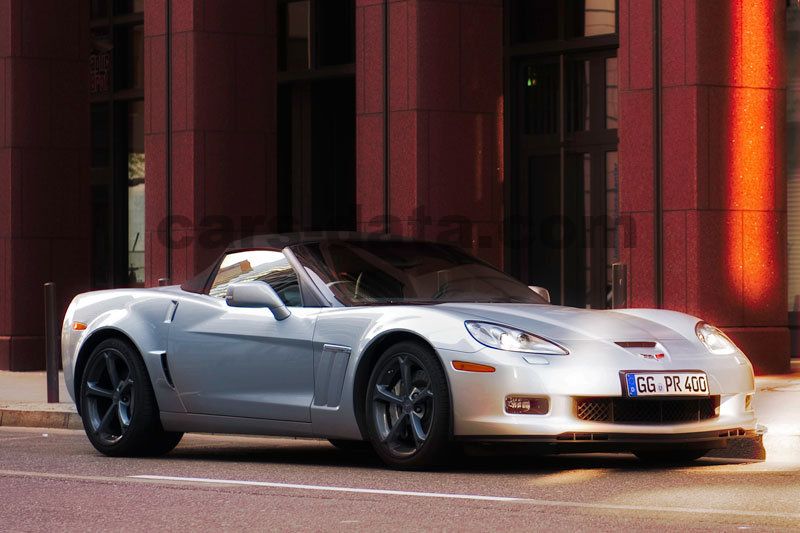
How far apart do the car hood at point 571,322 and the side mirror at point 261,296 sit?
0.96 m

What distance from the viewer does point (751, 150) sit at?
46.8ft

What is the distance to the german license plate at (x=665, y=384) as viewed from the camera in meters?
8.02

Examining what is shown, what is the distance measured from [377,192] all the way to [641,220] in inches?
119

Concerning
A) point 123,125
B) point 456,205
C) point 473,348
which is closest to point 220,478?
point 473,348

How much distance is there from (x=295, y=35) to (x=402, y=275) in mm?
13392

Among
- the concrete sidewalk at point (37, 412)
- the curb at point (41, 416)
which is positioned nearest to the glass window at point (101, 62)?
the concrete sidewalk at point (37, 412)

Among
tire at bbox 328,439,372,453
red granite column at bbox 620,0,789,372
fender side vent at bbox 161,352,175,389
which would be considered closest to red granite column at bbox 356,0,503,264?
red granite column at bbox 620,0,789,372

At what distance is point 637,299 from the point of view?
569 inches

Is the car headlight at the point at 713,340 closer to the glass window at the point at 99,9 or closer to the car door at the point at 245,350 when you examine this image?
the car door at the point at 245,350

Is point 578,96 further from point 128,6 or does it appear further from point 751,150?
point 128,6

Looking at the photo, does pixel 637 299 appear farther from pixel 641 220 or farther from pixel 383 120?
pixel 383 120

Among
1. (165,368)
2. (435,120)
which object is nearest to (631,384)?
(165,368)

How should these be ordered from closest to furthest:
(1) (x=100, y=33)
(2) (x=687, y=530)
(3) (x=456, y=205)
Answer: (2) (x=687, y=530) → (3) (x=456, y=205) → (1) (x=100, y=33)

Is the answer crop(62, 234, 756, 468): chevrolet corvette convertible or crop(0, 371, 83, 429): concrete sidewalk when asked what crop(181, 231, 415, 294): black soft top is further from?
crop(0, 371, 83, 429): concrete sidewalk
